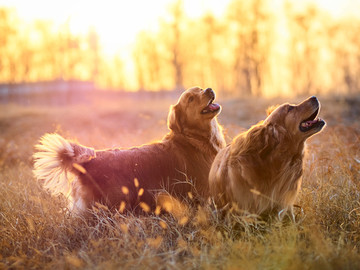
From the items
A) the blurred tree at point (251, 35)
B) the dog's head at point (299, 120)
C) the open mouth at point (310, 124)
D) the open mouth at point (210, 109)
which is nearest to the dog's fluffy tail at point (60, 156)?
the open mouth at point (210, 109)

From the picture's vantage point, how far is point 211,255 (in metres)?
2.80

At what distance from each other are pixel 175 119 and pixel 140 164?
872 mm

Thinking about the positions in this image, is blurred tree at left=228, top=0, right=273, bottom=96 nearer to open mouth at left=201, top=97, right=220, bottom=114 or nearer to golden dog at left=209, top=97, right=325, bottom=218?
open mouth at left=201, top=97, right=220, bottom=114

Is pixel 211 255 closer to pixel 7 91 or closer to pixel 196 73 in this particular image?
pixel 7 91

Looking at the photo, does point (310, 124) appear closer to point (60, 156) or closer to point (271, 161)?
point (271, 161)

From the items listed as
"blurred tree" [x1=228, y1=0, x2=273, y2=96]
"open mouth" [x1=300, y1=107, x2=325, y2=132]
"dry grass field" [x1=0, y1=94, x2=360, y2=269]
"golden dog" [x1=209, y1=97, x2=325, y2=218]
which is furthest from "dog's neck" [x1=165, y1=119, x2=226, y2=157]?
"blurred tree" [x1=228, y1=0, x2=273, y2=96]

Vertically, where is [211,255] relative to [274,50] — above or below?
below

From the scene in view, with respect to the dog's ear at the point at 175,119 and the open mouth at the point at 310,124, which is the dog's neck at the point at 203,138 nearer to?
the dog's ear at the point at 175,119

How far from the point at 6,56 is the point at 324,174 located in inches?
1087

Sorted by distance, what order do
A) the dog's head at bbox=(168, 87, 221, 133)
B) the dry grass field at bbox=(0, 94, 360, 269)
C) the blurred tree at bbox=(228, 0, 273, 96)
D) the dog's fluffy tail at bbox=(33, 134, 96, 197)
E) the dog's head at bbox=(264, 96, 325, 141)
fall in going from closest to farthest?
1. the dry grass field at bbox=(0, 94, 360, 269)
2. the dog's head at bbox=(264, 96, 325, 141)
3. the dog's fluffy tail at bbox=(33, 134, 96, 197)
4. the dog's head at bbox=(168, 87, 221, 133)
5. the blurred tree at bbox=(228, 0, 273, 96)

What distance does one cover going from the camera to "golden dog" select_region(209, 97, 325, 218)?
3133mm

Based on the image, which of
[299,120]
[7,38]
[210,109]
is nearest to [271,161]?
[299,120]

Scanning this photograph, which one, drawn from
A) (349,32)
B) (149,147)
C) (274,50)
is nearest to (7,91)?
(274,50)

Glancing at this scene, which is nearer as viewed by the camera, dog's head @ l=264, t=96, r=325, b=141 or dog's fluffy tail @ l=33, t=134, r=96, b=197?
dog's head @ l=264, t=96, r=325, b=141
